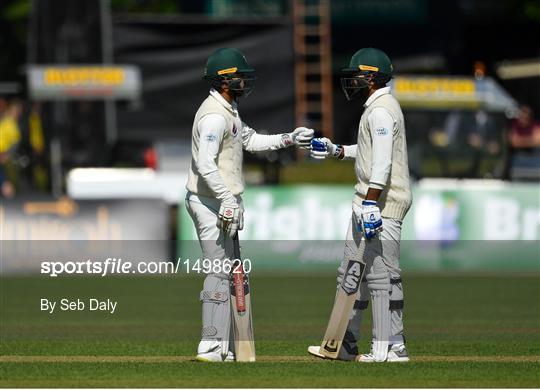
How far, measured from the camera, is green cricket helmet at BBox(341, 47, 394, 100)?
12.1m

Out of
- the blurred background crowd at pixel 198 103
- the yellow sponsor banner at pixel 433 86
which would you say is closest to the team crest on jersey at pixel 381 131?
the blurred background crowd at pixel 198 103

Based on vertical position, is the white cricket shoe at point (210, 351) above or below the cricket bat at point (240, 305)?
→ below

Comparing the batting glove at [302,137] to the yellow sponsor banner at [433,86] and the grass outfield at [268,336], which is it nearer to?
the grass outfield at [268,336]

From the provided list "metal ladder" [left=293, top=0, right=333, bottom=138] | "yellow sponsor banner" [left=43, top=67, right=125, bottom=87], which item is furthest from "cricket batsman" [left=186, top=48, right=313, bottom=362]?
"metal ladder" [left=293, top=0, right=333, bottom=138]

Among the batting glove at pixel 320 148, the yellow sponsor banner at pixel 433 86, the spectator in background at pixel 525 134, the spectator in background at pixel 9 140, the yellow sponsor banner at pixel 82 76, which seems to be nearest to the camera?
the batting glove at pixel 320 148

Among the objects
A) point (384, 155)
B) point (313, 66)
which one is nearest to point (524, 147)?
point (313, 66)

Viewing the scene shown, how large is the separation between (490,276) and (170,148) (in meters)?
8.02

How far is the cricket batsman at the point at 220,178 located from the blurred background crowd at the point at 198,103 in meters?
15.0

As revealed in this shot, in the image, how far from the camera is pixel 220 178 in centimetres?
1170

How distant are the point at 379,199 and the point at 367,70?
3.07 ft

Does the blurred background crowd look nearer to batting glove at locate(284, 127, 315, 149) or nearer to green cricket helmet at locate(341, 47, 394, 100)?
batting glove at locate(284, 127, 315, 149)

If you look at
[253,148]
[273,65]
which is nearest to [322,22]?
[273,65]

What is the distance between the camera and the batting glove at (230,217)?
1162 cm

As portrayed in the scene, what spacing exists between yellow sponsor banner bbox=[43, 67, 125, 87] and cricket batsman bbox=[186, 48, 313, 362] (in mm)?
17466
